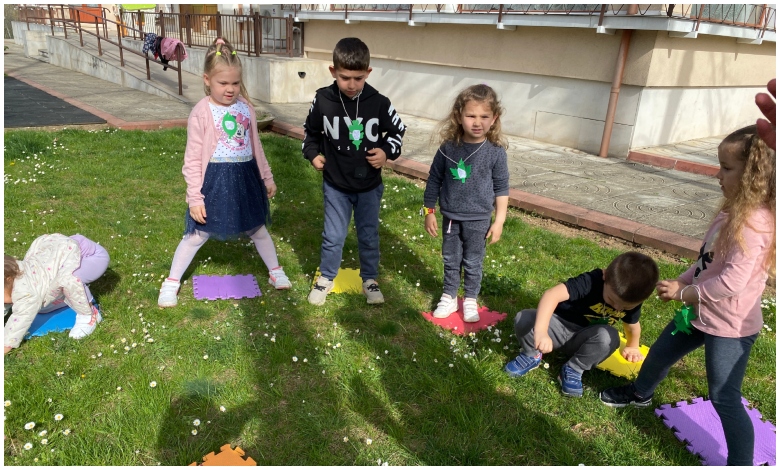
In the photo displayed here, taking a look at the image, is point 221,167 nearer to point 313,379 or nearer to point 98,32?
point 313,379

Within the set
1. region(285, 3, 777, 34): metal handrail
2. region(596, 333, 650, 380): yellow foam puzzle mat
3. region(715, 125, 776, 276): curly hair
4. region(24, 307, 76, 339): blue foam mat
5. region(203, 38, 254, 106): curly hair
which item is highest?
region(285, 3, 777, 34): metal handrail

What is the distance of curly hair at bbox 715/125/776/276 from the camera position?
6.85ft

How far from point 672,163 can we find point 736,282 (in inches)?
238

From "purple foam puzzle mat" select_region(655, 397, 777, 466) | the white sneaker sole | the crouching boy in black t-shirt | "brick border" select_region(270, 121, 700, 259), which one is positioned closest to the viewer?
"purple foam puzzle mat" select_region(655, 397, 777, 466)

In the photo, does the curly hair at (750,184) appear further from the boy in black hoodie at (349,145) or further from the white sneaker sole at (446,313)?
the boy in black hoodie at (349,145)

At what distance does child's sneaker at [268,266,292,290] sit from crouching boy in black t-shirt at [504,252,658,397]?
1.69m

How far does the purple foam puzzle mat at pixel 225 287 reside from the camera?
3801 mm

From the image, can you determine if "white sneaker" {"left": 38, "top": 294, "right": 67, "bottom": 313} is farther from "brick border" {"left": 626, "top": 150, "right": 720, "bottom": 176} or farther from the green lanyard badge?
"brick border" {"left": 626, "top": 150, "right": 720, "bottom": 176}

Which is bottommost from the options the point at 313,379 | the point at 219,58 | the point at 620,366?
the point at 313,379

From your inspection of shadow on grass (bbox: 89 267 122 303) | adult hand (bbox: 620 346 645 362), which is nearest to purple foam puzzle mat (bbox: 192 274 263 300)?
shadow on grass (bbox: 89 267 122 303)

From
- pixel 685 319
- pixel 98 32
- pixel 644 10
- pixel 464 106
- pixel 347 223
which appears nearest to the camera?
pixel 685 319

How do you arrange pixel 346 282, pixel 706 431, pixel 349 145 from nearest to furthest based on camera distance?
pixel 706 431 → pixel 349 145 → pixel 346 282

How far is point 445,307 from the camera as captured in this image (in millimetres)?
3645

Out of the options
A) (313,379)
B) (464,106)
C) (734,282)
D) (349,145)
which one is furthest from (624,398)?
(349,145)
